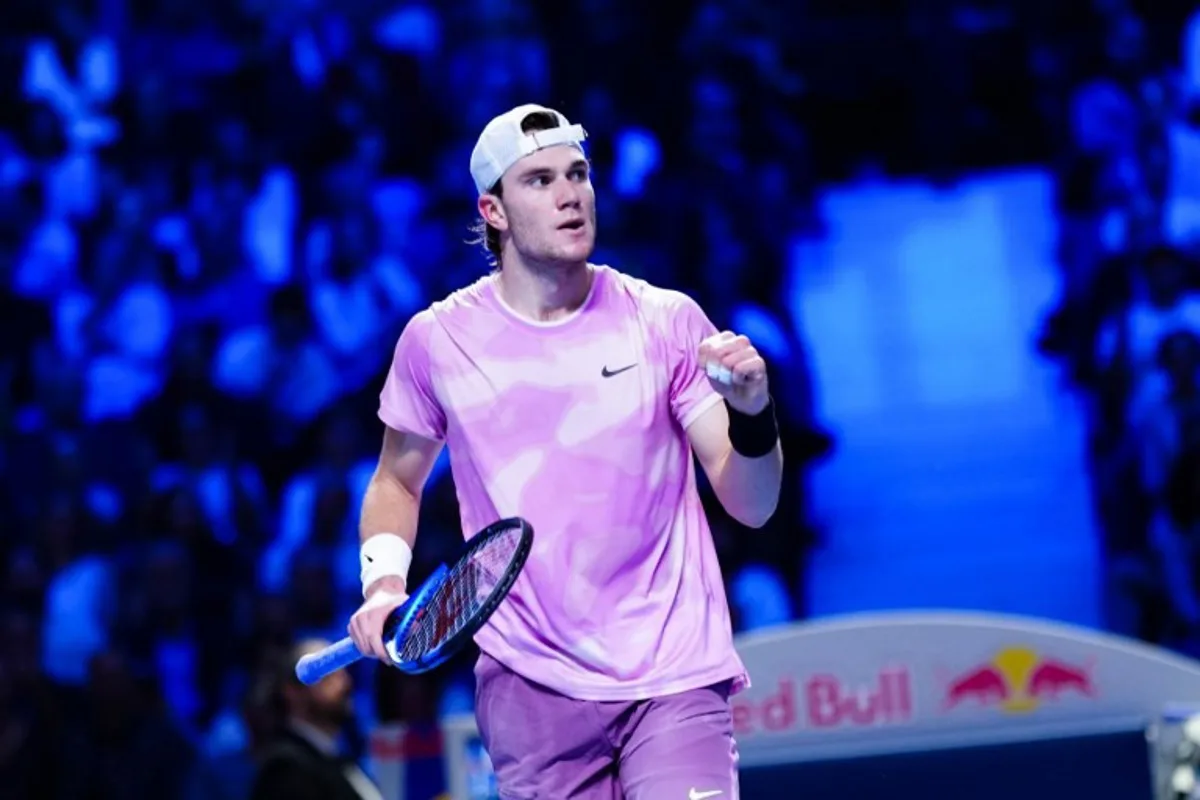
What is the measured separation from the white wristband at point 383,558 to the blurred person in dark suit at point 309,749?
2.12 m

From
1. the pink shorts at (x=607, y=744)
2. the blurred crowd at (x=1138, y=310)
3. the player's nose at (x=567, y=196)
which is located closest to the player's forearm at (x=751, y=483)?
the pink shorts at (x=607, y=744)

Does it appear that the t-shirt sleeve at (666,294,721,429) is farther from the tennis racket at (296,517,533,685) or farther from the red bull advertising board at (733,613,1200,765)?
the red bull advertising board at (733,613,1200,765)

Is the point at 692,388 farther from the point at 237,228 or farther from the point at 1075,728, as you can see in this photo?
the point at 237,228

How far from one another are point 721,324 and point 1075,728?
4394 mm

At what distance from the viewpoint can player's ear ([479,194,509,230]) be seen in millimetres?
3818

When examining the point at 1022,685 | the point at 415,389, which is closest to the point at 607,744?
the point at 415,389

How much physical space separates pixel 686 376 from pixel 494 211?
518 mm

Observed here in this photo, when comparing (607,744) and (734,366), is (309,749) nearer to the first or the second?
(607,744)

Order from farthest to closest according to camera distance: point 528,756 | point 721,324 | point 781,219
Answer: point 781,219
point 721,324
point 528,756

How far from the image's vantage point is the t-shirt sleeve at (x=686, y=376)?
3660mm

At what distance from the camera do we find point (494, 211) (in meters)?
3.83

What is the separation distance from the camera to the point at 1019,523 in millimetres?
9477

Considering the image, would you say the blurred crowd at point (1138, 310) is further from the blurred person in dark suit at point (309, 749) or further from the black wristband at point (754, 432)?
the black wristband at point (754, 432)

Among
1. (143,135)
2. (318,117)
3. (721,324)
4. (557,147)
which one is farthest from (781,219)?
(557,147)
